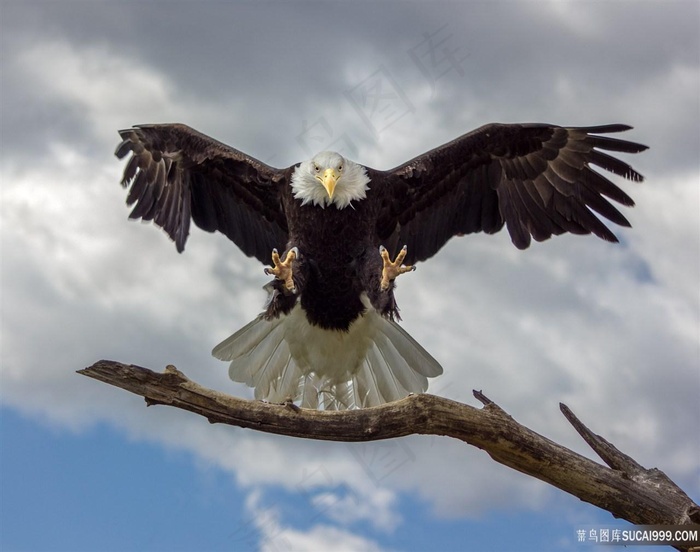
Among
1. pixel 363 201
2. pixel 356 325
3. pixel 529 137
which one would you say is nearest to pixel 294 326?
pixel 356 325

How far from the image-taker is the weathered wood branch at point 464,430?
473 centimetres

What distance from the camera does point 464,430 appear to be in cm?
498

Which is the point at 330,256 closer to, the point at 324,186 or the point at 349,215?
the point at 349,215

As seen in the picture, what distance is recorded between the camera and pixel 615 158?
6941mm

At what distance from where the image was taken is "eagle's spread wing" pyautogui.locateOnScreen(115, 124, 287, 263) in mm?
6930

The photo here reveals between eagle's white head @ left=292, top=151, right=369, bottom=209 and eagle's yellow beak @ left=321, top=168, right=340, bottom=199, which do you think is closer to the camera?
eagle's yellow beak @ left=321, top=168, right=340, bottom=199

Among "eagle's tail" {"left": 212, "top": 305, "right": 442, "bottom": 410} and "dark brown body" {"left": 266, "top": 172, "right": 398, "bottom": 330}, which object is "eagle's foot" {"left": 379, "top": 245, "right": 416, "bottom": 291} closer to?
"dark brown body" {"left": 266, "top": 172, "right": 398, "bottom": 330}

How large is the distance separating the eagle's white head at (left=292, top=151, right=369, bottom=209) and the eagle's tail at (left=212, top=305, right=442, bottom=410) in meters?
0.90

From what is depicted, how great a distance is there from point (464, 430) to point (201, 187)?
3.48 m

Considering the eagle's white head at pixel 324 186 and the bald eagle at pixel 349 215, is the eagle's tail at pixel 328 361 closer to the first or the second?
the bald eagle at pixel 349 215

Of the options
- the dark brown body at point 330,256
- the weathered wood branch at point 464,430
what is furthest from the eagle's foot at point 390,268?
the weathered wood branch at point 464,430

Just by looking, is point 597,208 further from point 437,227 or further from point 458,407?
point 458,407

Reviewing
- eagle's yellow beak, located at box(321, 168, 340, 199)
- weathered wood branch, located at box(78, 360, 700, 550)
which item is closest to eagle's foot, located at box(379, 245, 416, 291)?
eagle's yellow beak, located at box(321, 168, 340, 199)

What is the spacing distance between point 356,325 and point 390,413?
195 cm
